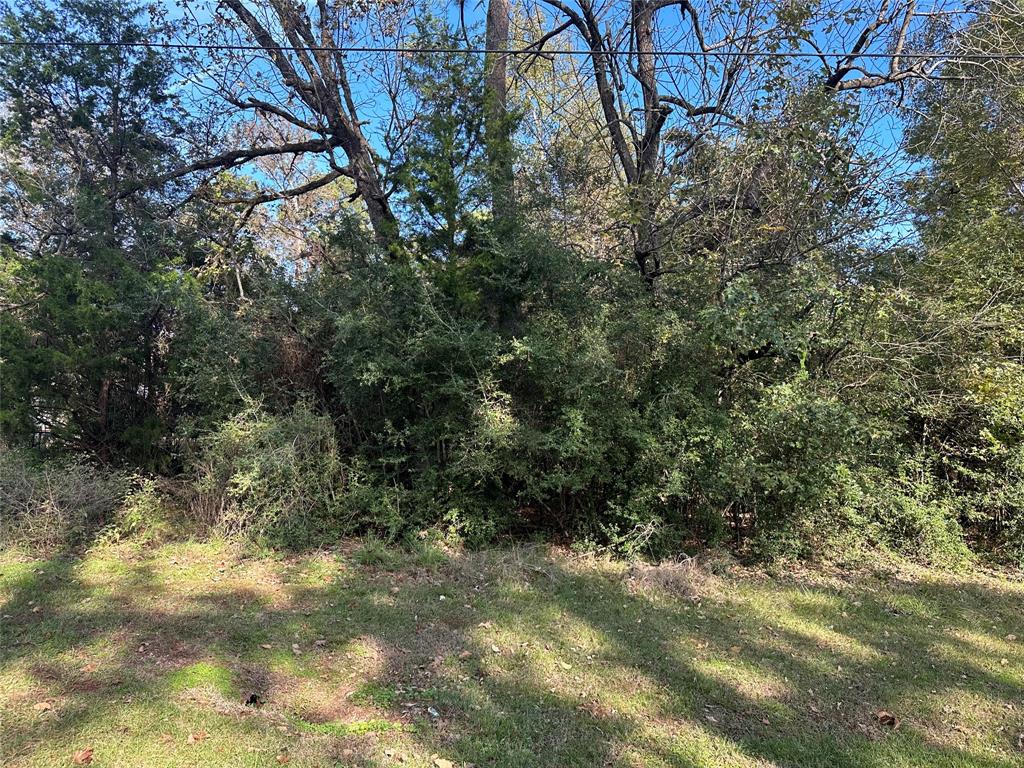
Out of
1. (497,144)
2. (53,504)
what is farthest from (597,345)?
(53,504)

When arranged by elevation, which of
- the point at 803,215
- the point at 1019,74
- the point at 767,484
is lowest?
the point at 767,484

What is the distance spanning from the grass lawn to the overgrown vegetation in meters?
0.84

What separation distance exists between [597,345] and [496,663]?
331cm

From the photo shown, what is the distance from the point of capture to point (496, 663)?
3.78 metres

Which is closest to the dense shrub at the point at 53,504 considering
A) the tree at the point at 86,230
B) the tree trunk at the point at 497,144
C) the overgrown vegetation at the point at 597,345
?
the overgrown vegetation at the point at 597,345

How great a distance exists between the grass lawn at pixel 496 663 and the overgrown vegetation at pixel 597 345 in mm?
836

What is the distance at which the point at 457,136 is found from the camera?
750 cm

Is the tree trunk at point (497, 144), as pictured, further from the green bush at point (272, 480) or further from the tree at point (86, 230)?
the tree at point (86, 230)

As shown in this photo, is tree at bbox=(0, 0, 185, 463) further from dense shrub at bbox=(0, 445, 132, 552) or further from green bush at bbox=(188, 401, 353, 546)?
green bush at bbox=(188, 401, 353, 546)

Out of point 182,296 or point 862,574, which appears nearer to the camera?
point 862,574

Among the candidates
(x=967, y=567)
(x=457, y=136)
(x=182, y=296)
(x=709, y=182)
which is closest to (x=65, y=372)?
(x=182, y=296)

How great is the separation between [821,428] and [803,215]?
245 cm

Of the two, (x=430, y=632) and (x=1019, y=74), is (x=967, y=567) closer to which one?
(x=430, y=632)

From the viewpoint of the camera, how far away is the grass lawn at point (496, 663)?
9.36 ft
